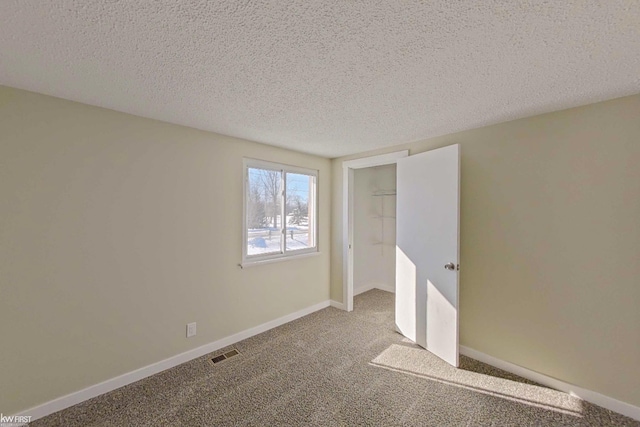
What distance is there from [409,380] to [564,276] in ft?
5.02

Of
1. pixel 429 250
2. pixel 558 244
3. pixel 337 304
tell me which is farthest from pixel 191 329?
pixel 558 244

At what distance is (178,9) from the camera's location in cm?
104

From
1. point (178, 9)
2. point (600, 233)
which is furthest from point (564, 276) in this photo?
point (178, 9)

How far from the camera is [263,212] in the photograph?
3.14 meters

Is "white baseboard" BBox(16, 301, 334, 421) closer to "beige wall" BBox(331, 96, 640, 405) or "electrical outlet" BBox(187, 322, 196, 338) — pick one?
"electrical outlet" BBox(187, 322, 196, 338)

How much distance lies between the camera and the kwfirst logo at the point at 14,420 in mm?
1637

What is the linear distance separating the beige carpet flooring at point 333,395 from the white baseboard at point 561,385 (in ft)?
0.18

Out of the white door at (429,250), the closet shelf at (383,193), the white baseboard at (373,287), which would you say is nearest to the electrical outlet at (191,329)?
the white door at (429,250)

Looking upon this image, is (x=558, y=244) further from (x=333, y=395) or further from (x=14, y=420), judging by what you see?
(x=14, y=420)

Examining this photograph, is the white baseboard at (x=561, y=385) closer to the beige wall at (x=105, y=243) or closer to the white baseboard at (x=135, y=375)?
the white baseboard at (x=135, y=375)

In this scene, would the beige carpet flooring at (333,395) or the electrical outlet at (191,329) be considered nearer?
the beige carpet flooring at (333,395)

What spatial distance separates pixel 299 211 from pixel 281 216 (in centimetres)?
34

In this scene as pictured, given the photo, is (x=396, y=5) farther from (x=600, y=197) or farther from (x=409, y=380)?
(x=409, y=380)

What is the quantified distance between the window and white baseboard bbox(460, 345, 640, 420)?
2.29 m
